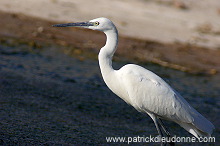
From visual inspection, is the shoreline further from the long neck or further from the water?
the long neck

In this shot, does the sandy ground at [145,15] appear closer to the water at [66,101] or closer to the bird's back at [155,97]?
the water at [66,101]

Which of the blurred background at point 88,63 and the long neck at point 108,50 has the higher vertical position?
the long neck at point 108,50

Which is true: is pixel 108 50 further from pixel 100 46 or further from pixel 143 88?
pixel 100 46

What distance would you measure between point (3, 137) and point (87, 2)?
688 cm

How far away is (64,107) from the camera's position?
22.4 ft

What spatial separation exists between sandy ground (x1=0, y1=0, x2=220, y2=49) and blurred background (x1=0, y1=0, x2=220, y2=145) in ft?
0.09

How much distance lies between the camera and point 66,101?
709 cm

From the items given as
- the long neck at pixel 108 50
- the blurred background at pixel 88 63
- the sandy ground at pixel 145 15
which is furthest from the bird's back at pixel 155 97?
the sandy ground at pixel 145 15

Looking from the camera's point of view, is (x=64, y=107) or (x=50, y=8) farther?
(x=50, y=8)

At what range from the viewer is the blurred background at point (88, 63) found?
20.3ft

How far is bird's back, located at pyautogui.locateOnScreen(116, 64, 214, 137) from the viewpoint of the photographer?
5.50 meters

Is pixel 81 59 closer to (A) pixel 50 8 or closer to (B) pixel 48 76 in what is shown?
(B) pixel 48 76

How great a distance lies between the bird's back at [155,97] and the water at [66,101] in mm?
884

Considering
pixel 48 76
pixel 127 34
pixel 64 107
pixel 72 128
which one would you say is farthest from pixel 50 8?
pixel 72 128
